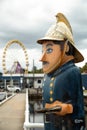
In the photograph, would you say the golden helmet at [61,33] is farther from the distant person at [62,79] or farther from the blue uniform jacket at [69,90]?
the blue uniform jacket at [69,90]

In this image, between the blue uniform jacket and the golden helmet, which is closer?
the blue uniform jacket

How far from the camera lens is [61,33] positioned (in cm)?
552

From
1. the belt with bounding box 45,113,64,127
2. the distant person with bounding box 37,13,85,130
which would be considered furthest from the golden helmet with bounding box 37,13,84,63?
the belt with bounding box 45,113,64,127

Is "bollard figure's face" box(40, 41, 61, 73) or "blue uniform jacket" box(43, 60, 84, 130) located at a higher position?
"bollard figure's face" box(40, 41, 61, 73)

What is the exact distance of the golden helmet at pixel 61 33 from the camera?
5492mm

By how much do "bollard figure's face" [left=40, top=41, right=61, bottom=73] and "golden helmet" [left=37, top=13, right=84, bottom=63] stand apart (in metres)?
0.10

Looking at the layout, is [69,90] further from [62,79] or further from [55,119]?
[55,119]

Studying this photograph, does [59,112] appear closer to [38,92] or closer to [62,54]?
[62,54]

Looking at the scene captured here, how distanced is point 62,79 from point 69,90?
0.20m

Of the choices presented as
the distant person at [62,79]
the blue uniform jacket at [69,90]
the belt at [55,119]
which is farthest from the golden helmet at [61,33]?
the belt at [55,119]

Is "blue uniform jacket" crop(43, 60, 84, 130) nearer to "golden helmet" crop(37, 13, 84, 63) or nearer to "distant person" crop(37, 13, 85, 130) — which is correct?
"distant person" crop(37, 13, 85, 130)

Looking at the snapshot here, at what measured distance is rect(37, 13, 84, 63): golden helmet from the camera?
5.49 m

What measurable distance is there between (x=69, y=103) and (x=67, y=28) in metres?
1.17

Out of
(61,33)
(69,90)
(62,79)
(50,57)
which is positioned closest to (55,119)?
(69,90)
